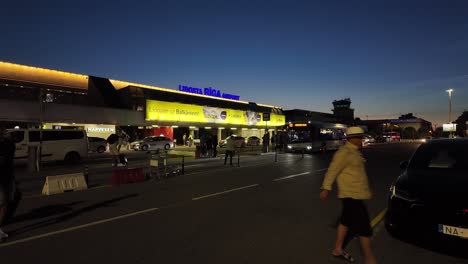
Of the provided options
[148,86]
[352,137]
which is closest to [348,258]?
[352,137]

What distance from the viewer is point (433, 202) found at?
14.7 ft

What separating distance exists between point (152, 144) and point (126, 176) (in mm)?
21489

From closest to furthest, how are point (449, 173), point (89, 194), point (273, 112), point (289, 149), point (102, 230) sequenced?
point (449, 173) → point (102, 230) → point (89, 194) → point (289, 149) → point (273, 112)

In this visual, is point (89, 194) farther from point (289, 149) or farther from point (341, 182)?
point (289, 149)

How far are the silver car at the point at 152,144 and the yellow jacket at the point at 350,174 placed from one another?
2982 cm

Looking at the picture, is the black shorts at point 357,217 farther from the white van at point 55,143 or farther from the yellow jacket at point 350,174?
the white van at point 55,143

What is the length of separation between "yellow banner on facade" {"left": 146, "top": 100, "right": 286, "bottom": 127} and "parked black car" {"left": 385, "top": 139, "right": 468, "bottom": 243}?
3210 cm

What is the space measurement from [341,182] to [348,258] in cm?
114

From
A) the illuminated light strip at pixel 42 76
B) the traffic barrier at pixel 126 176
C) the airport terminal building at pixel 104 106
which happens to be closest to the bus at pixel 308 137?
the airport terminal building at pixel 104 106

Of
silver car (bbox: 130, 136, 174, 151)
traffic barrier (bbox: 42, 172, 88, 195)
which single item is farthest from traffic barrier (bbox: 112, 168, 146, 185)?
silver car (bbox: 130, 136, 174, 151)

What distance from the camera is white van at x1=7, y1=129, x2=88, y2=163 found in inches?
698

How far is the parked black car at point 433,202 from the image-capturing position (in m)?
4.29

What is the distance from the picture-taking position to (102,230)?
5.99 metres

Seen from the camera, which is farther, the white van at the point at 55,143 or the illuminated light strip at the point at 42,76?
the illuminated light strip at the point at 42,76
